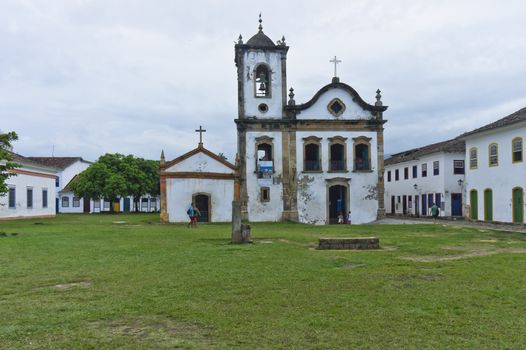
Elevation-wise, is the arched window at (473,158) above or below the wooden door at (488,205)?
above

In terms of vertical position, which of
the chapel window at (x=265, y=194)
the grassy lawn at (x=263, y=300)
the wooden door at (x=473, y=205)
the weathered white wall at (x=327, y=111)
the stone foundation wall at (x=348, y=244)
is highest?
the weathered white wall at (x=327, y=111)

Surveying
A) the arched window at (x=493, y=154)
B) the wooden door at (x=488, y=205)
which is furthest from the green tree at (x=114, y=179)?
the arched window at (x=493, y=154)

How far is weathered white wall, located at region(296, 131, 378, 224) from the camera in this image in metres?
29.7

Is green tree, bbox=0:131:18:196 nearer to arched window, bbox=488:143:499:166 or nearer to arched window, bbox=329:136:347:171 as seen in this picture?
arched window, bbox=329:136:347:171

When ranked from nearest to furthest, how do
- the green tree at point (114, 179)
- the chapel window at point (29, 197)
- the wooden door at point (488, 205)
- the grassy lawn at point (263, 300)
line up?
the grassy lawn at point (263, 300)
the wooden door at point (488, 205)
the chapel window at point (29, 197)
the green tree at point (114, 179)

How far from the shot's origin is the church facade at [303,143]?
96.1ft

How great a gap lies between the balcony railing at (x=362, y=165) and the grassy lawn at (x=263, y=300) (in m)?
18.7

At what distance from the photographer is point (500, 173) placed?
25.4 metres

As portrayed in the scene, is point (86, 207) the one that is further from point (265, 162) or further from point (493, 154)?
point (493, 154)

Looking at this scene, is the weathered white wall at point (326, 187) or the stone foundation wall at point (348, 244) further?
the weathered white wall at point (326, 187)

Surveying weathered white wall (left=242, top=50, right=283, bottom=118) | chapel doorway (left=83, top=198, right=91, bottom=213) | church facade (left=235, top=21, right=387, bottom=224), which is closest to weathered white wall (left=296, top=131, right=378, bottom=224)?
church facade (left=235, top=21, right=387, bottom=224)

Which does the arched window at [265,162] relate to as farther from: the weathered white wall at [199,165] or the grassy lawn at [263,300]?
the grassy lawn at [263,300]

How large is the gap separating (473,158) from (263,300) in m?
25.2

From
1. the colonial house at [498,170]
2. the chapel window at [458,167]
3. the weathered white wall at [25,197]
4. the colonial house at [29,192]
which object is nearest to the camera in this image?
the colonial house at [498,170]
